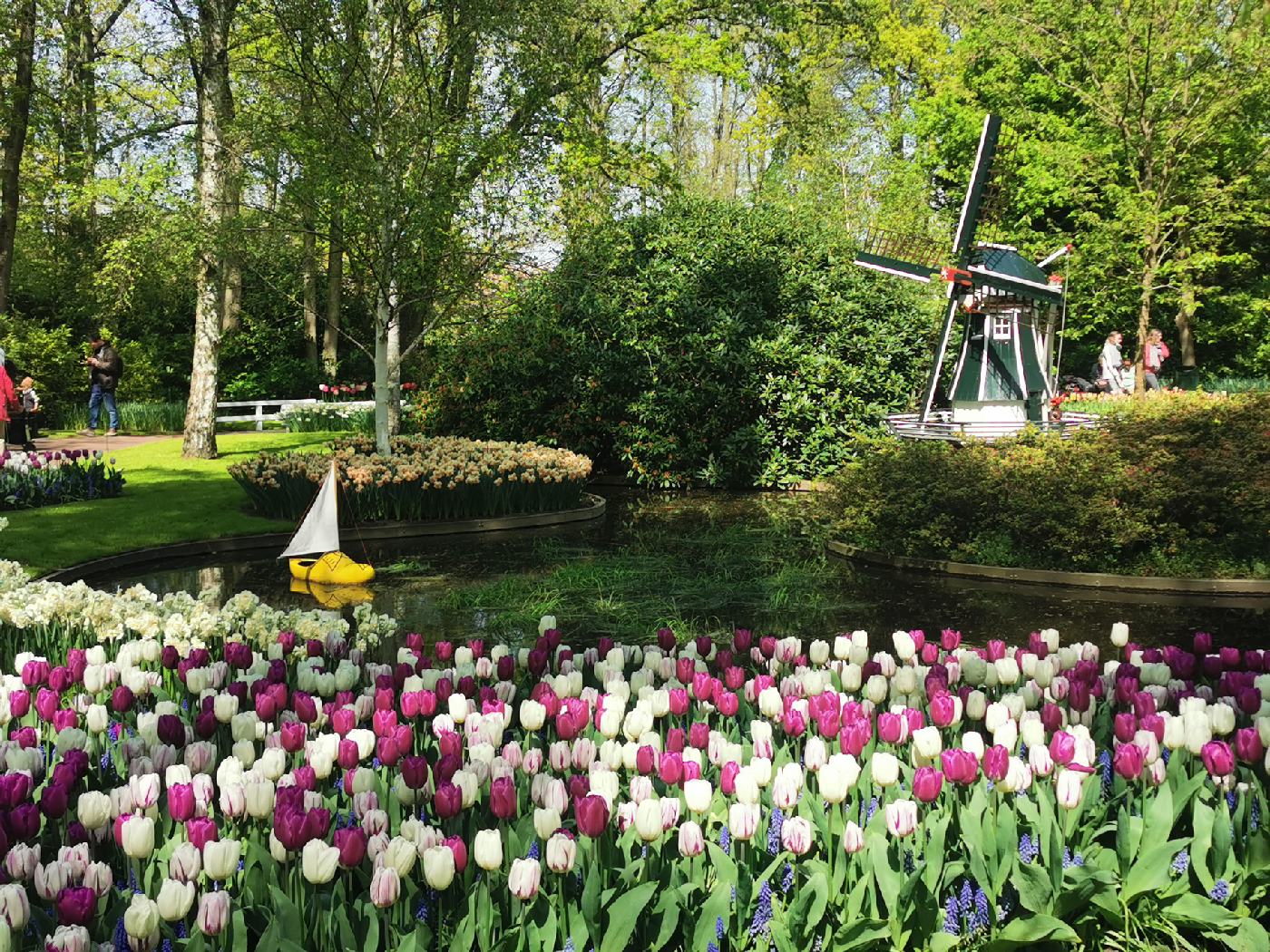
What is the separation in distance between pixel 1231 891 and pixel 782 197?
32.3 meters

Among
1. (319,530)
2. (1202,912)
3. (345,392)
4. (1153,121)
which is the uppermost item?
(1153,121)

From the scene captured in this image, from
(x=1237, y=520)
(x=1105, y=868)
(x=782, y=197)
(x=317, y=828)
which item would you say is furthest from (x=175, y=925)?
(x=782, y=197)

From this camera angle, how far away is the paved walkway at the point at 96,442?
2442cm

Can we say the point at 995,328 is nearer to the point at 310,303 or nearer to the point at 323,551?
the point at 323,551

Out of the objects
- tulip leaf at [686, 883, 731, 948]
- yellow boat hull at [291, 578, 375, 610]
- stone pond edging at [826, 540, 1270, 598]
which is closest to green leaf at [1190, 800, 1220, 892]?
tulip leaf at [686, 883, 731, 948]

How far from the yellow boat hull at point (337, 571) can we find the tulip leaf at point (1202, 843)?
9.15 m

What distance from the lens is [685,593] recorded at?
10766mm

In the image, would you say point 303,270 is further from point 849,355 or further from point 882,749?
point 882,749

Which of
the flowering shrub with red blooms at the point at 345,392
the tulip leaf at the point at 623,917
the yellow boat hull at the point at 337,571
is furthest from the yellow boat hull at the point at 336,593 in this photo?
the flowering shrub with red blooms at the point at 345,392

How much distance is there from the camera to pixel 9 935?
2658 mm

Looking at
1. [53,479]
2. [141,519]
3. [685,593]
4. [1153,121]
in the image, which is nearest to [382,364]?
[141,519]

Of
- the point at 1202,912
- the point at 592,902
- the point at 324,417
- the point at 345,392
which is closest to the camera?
the point at 592,902

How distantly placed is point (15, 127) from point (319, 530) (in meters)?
12.6

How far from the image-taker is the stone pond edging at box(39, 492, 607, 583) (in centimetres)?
1223
